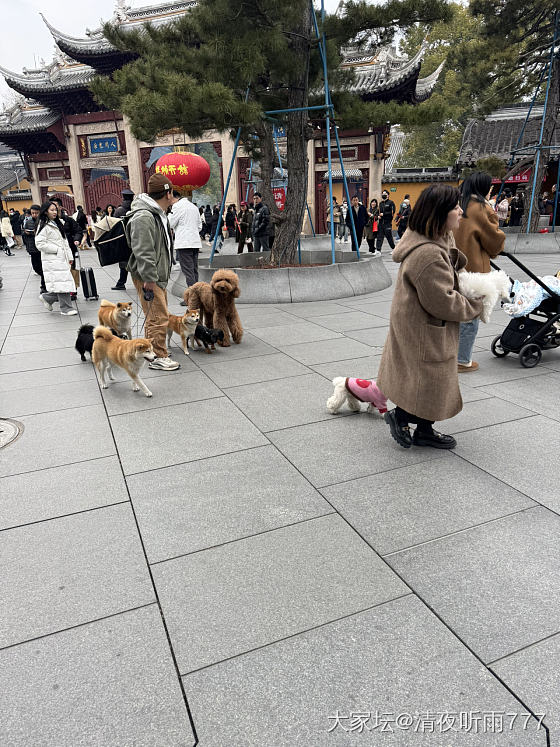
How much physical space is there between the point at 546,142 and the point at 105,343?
51.0 ft

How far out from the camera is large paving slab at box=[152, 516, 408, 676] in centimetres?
194

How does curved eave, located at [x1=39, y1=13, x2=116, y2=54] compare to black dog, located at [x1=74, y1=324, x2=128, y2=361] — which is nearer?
black dog, located at [x1=74, y1=324, x2=128, y2=361]

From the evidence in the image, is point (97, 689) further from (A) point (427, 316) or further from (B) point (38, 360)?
(B) point (38, 360)

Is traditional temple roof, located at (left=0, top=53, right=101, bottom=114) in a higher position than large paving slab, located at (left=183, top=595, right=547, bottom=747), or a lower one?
higher

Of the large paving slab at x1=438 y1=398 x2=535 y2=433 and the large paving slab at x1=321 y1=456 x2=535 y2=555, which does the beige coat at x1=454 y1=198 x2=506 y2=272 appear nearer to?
the large paving slab at x1=438 y1=398 x2=535 y2=433

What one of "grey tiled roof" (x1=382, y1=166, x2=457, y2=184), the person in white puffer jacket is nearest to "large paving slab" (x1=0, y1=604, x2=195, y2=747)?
the person in white puffer jacket

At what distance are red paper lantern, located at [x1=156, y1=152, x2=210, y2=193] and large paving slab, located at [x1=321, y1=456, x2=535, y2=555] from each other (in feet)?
46.6

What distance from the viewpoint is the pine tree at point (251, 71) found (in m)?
7.35

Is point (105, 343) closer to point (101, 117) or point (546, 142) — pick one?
point (546, 142)

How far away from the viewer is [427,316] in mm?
2965

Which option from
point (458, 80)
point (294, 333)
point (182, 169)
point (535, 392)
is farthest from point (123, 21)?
point (535, 392)

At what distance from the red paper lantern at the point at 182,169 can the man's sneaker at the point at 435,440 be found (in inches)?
545

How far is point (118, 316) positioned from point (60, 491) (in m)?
2.57

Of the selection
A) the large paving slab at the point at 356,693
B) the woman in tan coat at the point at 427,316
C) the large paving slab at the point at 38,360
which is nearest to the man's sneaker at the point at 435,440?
the woman in tan coat at the point at 427,316
